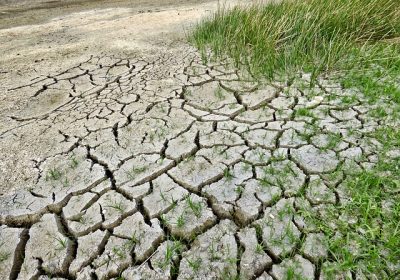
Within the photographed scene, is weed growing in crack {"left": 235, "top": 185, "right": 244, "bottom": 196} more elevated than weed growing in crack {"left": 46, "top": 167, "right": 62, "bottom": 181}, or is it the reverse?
weed growing in crack {"left": 46, "top": 167, "right": 62, "bottom": 181}

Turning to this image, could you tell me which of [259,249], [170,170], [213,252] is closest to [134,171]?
[170,170]

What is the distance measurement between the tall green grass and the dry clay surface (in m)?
0.26

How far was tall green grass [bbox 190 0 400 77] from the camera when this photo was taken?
329 cm

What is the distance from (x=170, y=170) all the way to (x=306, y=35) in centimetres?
213

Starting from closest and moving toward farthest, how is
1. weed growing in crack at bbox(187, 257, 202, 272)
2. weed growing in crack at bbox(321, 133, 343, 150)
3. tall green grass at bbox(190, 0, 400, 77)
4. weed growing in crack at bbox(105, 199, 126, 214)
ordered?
weed growing in crack at bbox(187, 257, 202, 272)
weed growing in crack at bbox(105, 199, 126, 214)
weed growing in crack at bbox(321, 133, 343, 150)
tall green grass at bbox(190, 0, 400, 77)

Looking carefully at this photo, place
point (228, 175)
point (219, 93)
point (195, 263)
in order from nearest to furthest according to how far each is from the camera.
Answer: point (195, 263) < point (228, 175) < point (219, 93)

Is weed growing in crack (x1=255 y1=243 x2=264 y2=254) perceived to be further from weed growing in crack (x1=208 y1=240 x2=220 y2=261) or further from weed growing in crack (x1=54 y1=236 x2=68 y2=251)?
weed growing in crack (x1=54 y1=236 x2=68 y2=251)

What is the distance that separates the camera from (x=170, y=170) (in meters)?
2.19

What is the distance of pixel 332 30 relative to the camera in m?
3.67

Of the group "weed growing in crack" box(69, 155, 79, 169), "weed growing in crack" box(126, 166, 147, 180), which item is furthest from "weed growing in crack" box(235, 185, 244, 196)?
"weed growing in crack" box(69, 155, 79, 169)

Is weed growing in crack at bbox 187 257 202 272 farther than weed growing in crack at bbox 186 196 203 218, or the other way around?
weed growing in crack at bbox 186 196 203 218

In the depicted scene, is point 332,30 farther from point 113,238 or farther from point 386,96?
point 113,238

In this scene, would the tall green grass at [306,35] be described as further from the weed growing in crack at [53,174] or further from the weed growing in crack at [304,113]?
the weed growing in crack at [53,174]

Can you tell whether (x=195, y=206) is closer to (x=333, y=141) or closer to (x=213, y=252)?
(x=213, y=252)
